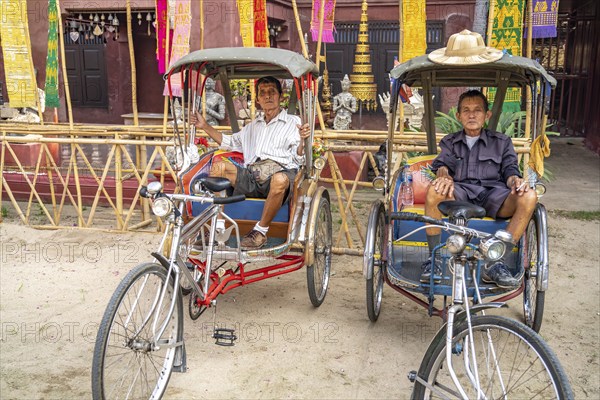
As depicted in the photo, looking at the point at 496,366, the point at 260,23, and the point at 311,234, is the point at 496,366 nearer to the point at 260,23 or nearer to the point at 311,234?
the point at 311,234

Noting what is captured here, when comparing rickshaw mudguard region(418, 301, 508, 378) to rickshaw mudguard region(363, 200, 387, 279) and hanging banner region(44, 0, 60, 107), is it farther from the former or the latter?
hanging banner region(44, 0, 60, 107)

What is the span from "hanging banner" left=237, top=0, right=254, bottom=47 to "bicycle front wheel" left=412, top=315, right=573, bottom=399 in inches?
150

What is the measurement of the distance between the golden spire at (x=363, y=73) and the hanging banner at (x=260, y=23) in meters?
4.06

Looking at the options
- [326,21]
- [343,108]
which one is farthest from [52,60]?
[343,108]

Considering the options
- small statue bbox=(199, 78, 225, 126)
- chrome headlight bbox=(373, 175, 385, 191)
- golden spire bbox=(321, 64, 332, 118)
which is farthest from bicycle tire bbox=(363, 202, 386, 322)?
golden spire bbox=(321, 64, 332, 118)

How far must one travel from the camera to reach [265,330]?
13.7ft

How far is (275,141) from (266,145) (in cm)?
8

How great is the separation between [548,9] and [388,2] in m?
4.87

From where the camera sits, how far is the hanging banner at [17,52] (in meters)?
6.30

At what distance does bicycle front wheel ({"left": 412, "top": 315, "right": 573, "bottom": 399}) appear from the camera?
2.40 meters

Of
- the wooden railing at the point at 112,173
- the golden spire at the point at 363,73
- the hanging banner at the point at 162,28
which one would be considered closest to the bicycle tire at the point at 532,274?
the wooden railing at the point at 112,173

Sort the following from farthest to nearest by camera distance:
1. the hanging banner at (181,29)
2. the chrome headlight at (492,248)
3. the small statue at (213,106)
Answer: the small statue at (213,106) → the hanging banner at (181,29) → the chrome headlight at (492,248)

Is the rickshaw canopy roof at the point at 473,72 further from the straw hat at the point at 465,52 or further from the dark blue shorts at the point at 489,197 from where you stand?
the dark blue shorts at the point at 489,197

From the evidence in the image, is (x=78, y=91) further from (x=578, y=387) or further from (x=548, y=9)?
(x=578, y=387)
